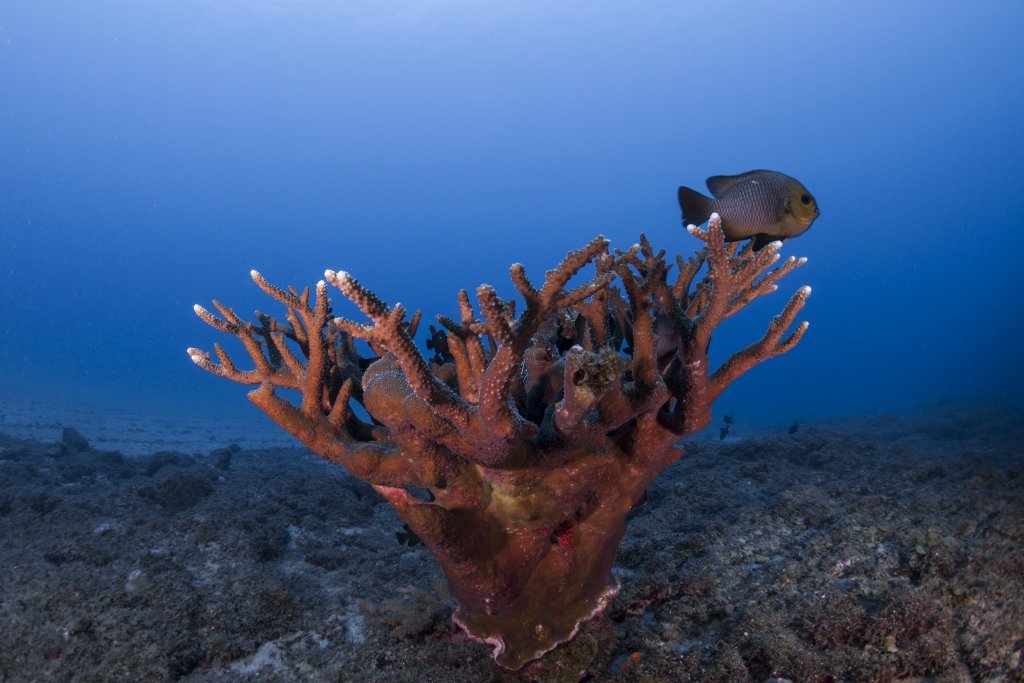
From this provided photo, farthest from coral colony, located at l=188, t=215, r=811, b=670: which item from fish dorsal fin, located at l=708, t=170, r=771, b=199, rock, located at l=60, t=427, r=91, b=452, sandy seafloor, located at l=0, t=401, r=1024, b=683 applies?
rock, located at l=60, t=427, r=91, b=452

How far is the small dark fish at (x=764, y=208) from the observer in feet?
9.89

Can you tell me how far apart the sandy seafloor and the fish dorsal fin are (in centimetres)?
272

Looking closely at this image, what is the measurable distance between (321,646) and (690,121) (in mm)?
107446

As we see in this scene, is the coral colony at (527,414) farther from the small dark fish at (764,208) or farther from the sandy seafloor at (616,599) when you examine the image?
the sandy seafloor at (616,599)

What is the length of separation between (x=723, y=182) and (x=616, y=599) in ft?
9.99

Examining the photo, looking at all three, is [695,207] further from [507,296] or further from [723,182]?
[507,296]

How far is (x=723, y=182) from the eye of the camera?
3.20 metres

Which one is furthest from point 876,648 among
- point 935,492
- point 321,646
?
point 935,492

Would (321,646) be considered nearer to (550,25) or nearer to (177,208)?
(550,25)

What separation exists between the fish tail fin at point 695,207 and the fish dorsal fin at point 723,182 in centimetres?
10

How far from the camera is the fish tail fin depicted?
3.12 metres

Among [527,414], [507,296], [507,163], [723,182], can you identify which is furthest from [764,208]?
[507,163]

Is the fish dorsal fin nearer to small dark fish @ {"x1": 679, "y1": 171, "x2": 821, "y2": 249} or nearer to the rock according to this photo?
small dark fish @ {"x1": 679, "y1": 171, "x2": 821, "y2": 249}

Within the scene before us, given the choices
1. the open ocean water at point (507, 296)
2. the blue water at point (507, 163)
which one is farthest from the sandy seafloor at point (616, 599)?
the blue water at point (507, 163)
